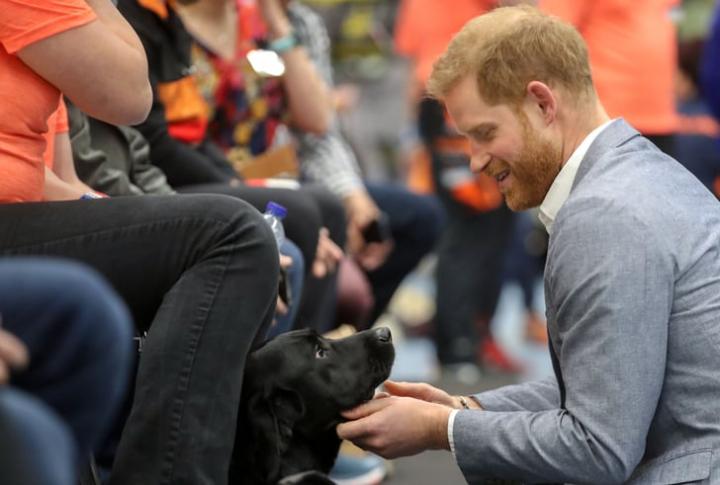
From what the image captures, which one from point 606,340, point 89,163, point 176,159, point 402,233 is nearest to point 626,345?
point 606,340

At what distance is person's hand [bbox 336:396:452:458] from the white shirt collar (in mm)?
381

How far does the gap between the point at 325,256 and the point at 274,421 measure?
103 cm

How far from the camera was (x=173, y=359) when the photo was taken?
210 cm

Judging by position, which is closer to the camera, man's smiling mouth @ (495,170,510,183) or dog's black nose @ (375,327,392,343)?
man's smiling mouth @ (495,170,510,183)

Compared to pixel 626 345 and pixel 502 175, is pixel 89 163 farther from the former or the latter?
pixel 626 345

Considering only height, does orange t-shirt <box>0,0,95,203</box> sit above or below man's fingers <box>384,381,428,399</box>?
above

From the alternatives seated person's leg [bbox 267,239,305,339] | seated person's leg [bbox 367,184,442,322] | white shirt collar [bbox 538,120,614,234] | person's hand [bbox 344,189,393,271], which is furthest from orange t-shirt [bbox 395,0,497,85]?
white shirt collar [bbox 538,120,614,234]

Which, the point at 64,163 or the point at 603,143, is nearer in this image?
the point at 603,143

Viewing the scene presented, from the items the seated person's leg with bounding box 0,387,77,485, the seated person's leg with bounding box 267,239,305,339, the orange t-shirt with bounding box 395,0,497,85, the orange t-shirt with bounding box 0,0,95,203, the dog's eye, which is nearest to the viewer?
the seated person's leg with bounding box 0,387,77,485

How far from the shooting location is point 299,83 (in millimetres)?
3732

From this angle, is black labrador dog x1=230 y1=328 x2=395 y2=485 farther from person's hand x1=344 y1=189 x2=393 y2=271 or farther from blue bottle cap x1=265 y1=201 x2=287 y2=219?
person's hand x1=344 y1=189 x2=393 y2=271

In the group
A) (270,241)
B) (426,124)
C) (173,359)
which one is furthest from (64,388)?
(426,124)

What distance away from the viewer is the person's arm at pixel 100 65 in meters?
2.03

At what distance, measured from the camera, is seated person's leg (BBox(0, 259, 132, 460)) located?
5.38 feet
